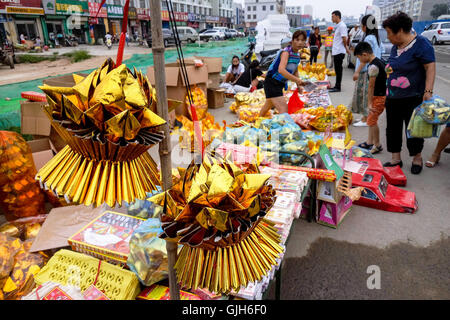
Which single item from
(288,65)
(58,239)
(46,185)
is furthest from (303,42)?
(46,185)

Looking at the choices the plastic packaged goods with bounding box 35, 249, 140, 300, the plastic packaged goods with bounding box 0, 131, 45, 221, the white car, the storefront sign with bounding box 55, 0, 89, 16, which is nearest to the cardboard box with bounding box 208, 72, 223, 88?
the plastic packaged goods with bounding box 0, 131, 45, 221

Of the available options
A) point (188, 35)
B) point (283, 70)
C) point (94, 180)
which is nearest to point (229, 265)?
point (94, 180)

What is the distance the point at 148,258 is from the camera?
1.54m

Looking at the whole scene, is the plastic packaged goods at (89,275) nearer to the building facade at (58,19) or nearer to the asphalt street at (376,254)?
the asphalt street at (376,254)

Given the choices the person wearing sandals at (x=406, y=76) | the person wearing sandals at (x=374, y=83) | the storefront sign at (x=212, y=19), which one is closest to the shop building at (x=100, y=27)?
the person wearing sandals at (x=374, y=83)

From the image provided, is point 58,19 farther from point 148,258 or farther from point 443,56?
point 148,258

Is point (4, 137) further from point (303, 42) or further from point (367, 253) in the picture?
point (303, 42)

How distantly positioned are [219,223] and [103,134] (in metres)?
0.30

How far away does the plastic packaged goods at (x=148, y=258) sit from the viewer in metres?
1.53

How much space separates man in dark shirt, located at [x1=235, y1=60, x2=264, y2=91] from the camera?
7164mm

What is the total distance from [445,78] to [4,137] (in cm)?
1084

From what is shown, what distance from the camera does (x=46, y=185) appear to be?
664 mm

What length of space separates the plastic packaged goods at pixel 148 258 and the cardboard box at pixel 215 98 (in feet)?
17.9

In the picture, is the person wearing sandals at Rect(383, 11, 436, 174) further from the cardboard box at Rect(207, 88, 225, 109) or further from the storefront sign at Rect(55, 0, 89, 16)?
the storefront sign at Rect(55, 0, 89, 16)
